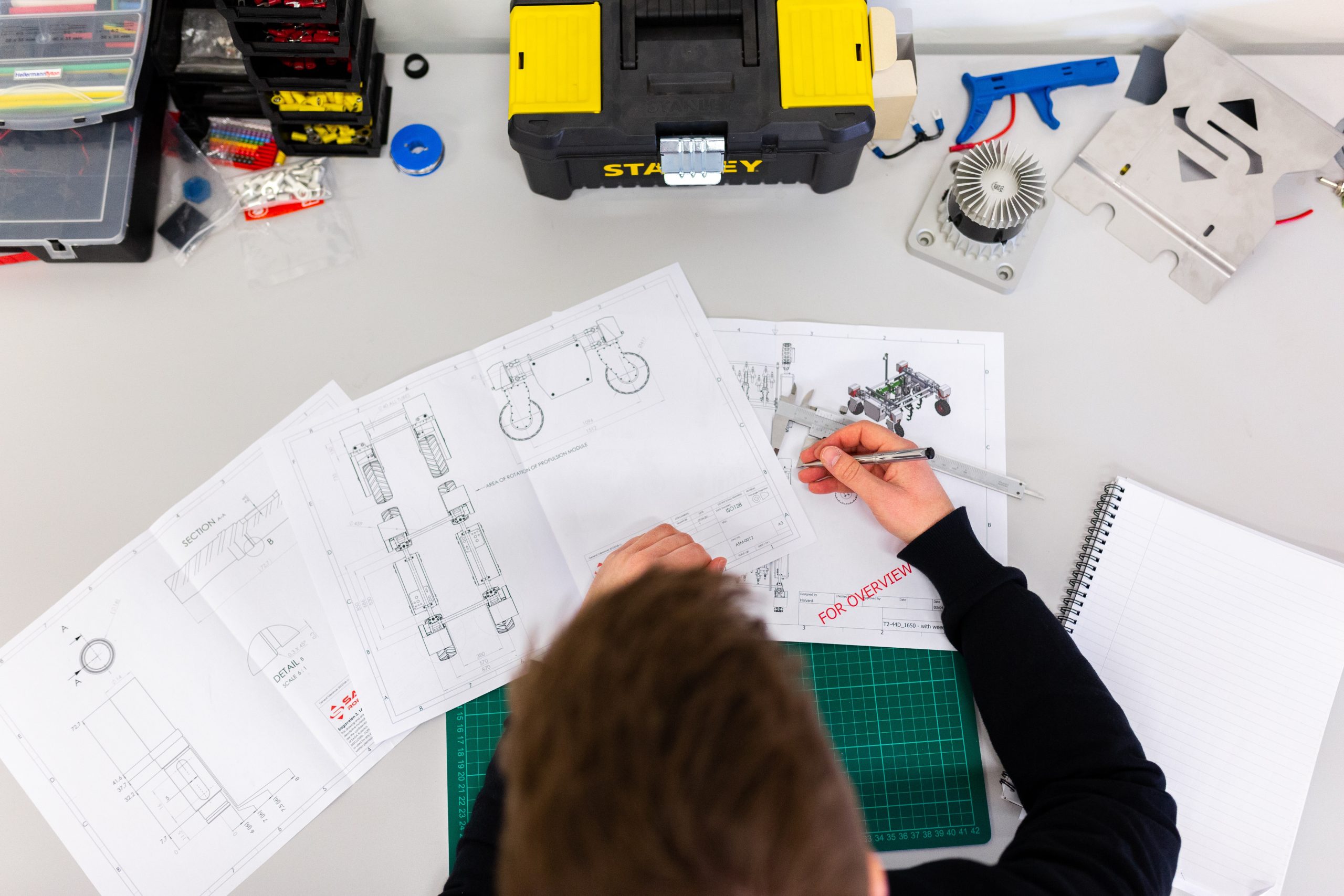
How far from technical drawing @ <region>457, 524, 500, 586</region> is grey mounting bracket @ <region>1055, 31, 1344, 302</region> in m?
0.83

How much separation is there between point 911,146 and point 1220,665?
0.71m

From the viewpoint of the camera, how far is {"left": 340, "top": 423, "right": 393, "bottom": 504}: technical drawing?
3.25 feet

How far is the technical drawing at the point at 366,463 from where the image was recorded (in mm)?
991

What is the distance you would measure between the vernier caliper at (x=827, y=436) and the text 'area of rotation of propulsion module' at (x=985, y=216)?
234 mm

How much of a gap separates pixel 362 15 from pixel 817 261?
0.62 meters

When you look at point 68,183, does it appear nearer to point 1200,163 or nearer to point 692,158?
point 692,158

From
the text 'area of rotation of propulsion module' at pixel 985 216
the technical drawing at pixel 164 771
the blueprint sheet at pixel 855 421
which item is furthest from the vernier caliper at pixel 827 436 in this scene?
the technical drawing at pixel 164 771

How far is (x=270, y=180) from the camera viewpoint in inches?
42.1

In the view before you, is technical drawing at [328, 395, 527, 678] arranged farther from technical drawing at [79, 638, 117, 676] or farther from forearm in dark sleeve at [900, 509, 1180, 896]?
forearm in dark sleeve at [900, 509, 1180, 896]

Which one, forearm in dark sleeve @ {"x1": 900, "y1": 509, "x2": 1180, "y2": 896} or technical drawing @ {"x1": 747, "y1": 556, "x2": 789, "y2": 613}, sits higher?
technical drawing @ {"x1": 747, "y1": 556, "x2": 789, "y2": 613}

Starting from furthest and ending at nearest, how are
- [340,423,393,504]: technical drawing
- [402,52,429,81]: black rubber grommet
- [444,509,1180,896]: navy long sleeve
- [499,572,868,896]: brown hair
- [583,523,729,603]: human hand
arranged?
[402,52,429,81]: black rubber grommet < [340,423,393,504]: technical drawing < [583,523,729,603]: human hand < [444,509,1180,896]: navy long sleeve < [499,572,868,896]: brown hair

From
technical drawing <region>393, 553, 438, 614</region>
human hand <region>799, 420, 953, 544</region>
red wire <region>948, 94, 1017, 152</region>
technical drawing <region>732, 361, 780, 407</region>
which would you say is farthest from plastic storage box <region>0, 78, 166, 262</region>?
red wire <region>948, 94, 1017, 152</region>

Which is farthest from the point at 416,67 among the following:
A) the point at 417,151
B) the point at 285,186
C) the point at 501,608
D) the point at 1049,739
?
the point at 1049,739

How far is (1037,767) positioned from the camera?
0.86m
